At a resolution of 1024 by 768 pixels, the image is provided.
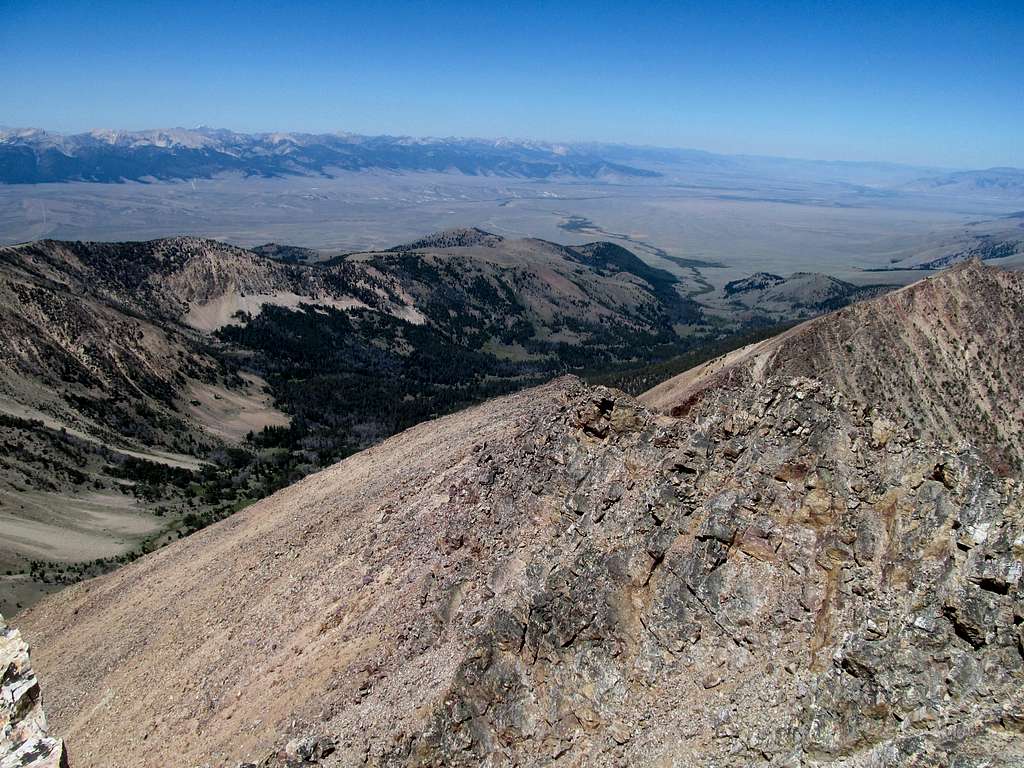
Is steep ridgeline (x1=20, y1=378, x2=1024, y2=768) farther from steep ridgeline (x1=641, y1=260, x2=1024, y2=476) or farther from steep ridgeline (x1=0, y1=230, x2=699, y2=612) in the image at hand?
steep ridgeline (x1=0, y1=230, x2=699, y2=612)

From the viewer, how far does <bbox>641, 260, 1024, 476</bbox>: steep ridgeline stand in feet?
194

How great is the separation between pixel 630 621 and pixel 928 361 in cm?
5949

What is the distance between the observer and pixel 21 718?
1634 cm

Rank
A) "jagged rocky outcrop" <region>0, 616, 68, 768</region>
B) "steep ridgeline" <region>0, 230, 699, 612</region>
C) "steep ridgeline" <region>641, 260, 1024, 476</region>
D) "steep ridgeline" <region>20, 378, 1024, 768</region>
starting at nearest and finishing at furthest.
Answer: "steep ridgeline" <region>20, 378, 1024, 768</region>, "jagged rocky outcrop" <region>0, 616, 68, 768</region>, "steep ridgeline" <region>641, 260, 1024, 476</region>, "steep ridgeline" <region>0, 230, 699, 612</region>

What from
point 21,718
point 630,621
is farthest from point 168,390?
point 630,621

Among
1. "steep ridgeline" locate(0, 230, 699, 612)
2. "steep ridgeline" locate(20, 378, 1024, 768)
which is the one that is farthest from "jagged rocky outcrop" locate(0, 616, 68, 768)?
"steep ridgeline" locate(0, 230, 699, 612)

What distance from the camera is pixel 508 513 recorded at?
2722cm

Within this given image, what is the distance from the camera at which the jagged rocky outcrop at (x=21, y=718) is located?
15.7 m

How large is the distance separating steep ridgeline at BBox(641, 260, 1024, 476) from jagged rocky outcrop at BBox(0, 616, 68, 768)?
45787mm

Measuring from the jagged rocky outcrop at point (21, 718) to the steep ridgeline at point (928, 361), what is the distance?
45787 millimetres

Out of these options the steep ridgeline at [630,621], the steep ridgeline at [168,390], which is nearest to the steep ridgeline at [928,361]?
the steep ridgeline at [630,621]

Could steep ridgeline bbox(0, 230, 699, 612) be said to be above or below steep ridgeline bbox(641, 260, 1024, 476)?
below

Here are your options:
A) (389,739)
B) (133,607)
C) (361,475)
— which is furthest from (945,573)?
(133,607)

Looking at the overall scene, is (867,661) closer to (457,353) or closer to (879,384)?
(879,384)
